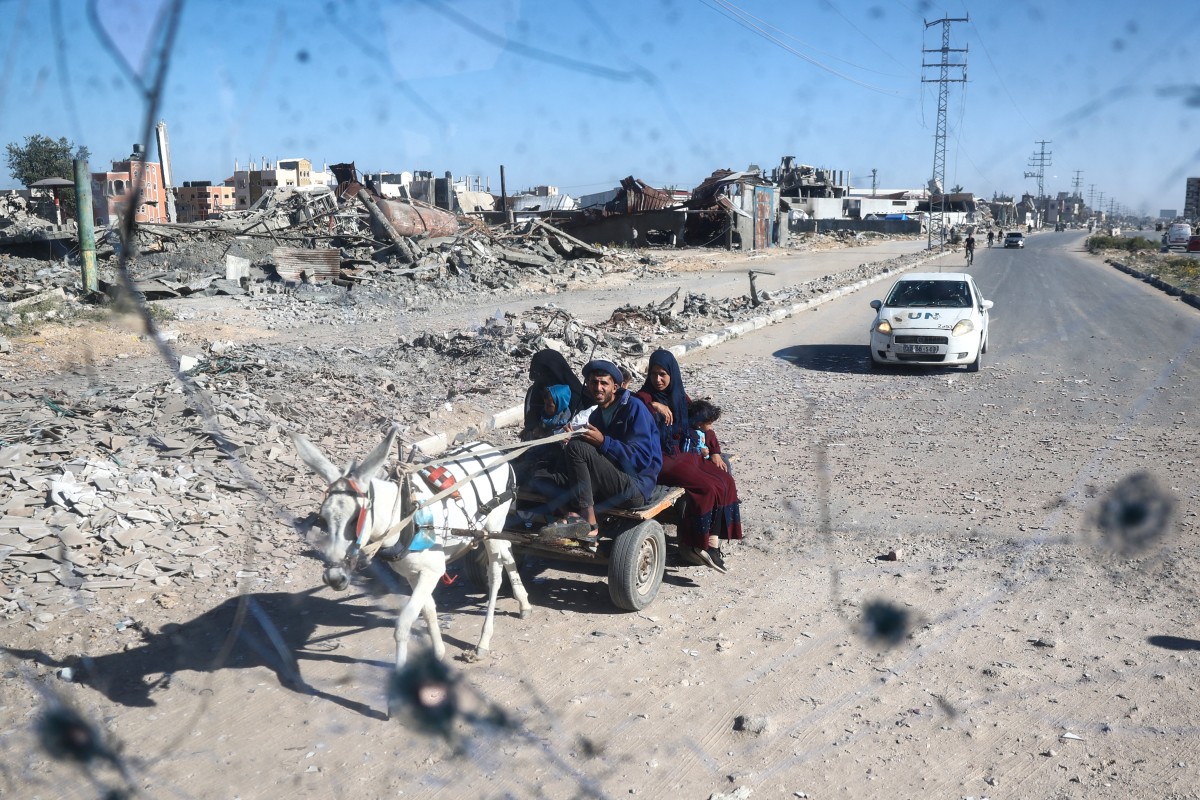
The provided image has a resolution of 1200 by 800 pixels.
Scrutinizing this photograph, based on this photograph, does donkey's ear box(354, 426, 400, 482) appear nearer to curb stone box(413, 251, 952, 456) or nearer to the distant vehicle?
curb stone box(413, 251, 952, 456)

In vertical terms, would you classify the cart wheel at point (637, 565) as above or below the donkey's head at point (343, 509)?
below

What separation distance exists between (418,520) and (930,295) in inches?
491

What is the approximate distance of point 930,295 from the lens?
14.7m

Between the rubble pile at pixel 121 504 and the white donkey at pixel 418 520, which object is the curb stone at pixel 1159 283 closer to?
the white donkey at pixel 418 520

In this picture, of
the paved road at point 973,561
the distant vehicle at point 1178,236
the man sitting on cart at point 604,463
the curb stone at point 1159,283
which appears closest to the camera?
the paved road at point 973,561

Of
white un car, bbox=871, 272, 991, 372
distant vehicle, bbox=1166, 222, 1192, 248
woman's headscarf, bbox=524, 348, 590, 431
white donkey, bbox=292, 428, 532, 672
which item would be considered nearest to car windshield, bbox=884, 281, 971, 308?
white un car, bbox=871, 272, 991, 372

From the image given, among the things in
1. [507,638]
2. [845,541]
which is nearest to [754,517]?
[845,541]

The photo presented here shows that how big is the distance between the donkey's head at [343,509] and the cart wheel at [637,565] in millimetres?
1702

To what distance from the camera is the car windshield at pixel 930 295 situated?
14.3 metres

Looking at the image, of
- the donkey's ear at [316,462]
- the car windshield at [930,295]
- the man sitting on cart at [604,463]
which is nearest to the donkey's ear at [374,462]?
the donkey's ear at [316,462]

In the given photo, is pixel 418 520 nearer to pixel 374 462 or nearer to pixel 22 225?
pixel 374 462

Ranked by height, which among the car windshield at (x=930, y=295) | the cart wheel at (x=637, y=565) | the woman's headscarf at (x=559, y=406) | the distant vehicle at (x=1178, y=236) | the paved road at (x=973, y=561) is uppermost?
the distant vehicle at (x=1178, y=236)

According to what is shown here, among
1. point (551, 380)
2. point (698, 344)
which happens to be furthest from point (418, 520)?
point (698, 344)

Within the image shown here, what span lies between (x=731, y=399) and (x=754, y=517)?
472cm
